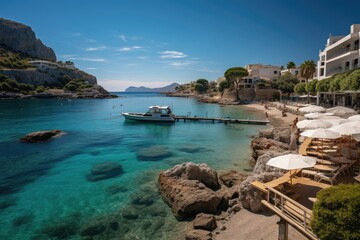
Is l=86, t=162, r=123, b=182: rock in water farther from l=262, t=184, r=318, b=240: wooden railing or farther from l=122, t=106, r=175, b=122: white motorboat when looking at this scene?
l=122, t=106, r=175, b=122: white motorboat

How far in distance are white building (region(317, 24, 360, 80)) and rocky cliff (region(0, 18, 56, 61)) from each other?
175612 millimetres

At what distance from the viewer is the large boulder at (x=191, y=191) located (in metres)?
12.0

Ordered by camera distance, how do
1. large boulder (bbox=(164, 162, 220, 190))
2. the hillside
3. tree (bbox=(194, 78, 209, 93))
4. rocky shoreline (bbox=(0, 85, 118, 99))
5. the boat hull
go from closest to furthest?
large boulder (bbox=(164, 162, 220, 190)) < the boat hull < rocky shoreline (bbox=(0, 85, 118, 99)) < the hillside < tree (bbox=(194, 78, 209, 93))

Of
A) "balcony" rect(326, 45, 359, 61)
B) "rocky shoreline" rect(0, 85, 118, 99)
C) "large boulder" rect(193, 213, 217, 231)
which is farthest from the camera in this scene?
"rocky shoreline" rect(0, 85, 118, 99)

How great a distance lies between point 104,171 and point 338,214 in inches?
663

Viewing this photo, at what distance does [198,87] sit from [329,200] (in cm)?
15911

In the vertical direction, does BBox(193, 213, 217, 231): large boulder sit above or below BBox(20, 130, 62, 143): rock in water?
below

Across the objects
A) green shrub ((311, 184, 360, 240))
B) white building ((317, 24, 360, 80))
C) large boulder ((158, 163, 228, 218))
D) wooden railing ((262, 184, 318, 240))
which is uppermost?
white building ((317, 24, 360, 80))

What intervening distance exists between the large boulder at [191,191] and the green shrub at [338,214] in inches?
254

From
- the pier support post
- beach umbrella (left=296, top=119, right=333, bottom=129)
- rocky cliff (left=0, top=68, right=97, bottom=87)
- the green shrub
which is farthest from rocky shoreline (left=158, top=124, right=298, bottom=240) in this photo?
rocky cliff (left=0, top=68, right=97, bottom=87)

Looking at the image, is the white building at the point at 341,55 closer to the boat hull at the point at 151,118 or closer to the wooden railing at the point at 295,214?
the boat hull at the point at 151,118

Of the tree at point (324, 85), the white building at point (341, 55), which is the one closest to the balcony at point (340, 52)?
the white building at point (341, 55)

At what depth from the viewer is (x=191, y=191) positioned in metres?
13.0

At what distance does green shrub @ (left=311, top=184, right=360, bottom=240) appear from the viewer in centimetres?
548
